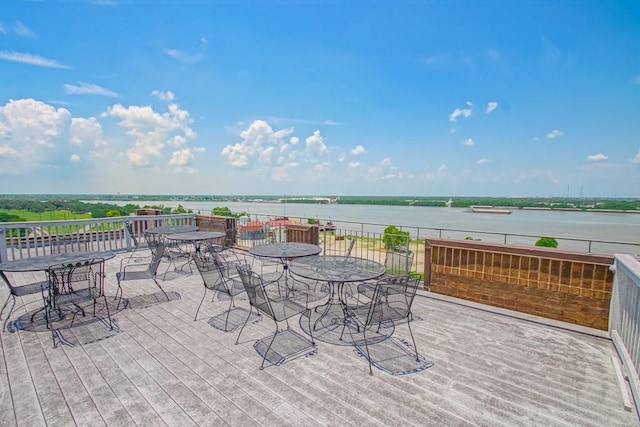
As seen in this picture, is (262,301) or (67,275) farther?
(67,275)

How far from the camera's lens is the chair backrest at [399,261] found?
12.1ft

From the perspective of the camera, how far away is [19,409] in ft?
6.04

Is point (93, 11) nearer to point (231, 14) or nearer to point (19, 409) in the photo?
point (231, 14)

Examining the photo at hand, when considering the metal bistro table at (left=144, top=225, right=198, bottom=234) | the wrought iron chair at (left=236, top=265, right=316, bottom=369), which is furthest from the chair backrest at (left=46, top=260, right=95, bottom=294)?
the metal bistro table at (left=144, top=225, right=198, bottom=234)

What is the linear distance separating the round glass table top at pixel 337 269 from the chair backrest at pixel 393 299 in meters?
0.31

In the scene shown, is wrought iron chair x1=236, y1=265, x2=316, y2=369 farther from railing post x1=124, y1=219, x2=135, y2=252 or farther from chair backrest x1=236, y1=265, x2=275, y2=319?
railing post x1=124, y1=219, x2=135, y2=252

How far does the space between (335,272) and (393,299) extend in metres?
0.73

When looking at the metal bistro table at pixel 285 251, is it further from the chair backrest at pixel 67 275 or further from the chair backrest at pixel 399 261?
the chair backrest at pixel 67 275

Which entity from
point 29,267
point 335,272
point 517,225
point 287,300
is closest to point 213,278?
point 287,300

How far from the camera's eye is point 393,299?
8.55ft

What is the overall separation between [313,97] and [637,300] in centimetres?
1364

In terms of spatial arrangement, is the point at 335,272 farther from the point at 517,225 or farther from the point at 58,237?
the point at 517,225

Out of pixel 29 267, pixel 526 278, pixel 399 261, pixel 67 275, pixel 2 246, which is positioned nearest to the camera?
pixel 29 267

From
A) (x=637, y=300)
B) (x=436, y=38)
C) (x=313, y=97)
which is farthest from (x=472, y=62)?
(x=637, y=300)
